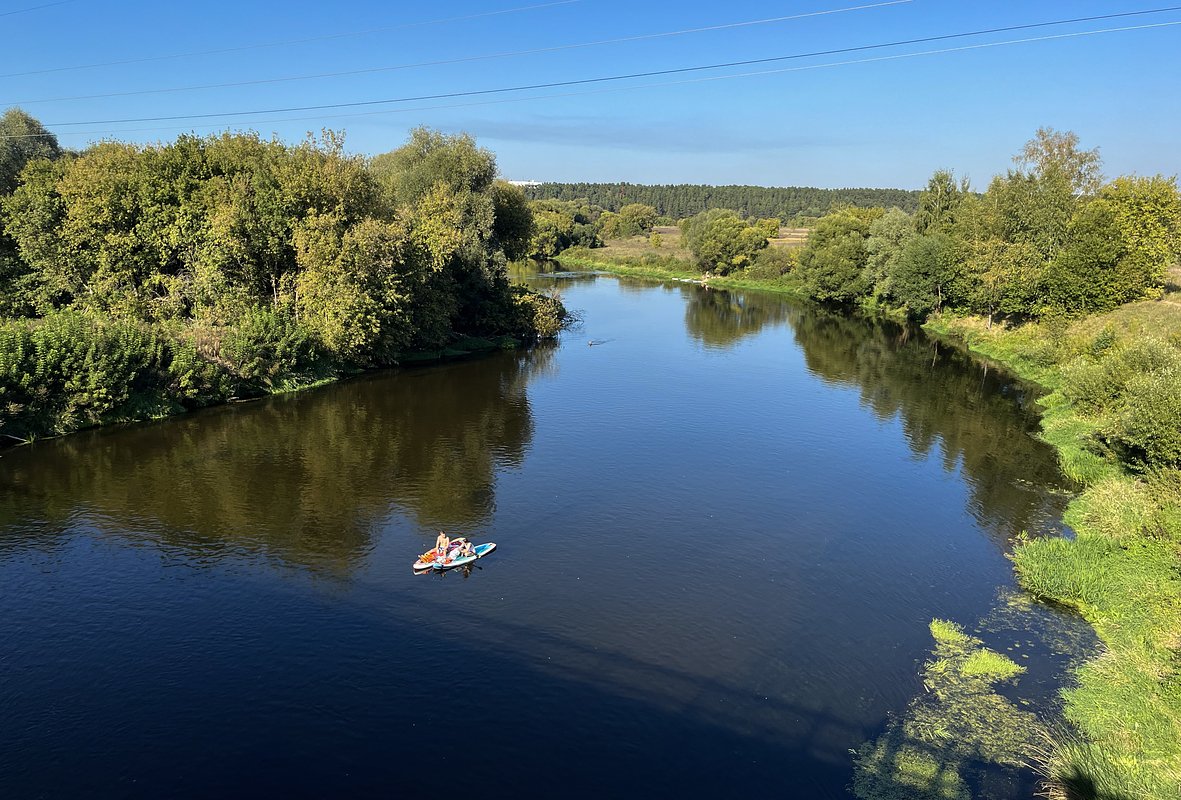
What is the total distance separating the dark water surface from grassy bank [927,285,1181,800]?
1357 mm

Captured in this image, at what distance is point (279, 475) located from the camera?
110ft

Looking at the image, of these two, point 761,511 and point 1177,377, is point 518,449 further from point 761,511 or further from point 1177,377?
point 1177,377

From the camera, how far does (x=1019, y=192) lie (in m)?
70.2

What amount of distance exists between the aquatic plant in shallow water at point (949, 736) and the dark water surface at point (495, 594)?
1.75ft

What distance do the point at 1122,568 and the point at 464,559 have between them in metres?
22.4

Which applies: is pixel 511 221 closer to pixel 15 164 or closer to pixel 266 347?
pixel 266 347

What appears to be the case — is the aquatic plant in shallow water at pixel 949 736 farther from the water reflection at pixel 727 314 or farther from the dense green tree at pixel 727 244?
the dense green tree at pixel 727 244

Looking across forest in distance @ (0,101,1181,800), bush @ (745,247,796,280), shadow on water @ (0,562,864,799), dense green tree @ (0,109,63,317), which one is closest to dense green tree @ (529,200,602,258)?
bush @ (745,247,796,280)

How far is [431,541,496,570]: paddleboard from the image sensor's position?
81.6 ft

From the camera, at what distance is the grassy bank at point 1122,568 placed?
16219 millimetres

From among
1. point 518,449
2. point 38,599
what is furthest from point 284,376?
point 38,599

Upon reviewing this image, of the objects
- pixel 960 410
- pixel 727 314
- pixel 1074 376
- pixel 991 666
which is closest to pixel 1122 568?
pixel 991 666

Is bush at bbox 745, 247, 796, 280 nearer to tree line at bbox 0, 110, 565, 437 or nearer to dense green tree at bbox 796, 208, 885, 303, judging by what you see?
dense green tree at bbox 796, 208, 885, 303

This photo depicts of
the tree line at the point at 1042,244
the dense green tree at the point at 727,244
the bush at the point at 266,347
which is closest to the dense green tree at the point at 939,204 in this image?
the tree line at the point at 1042,244
